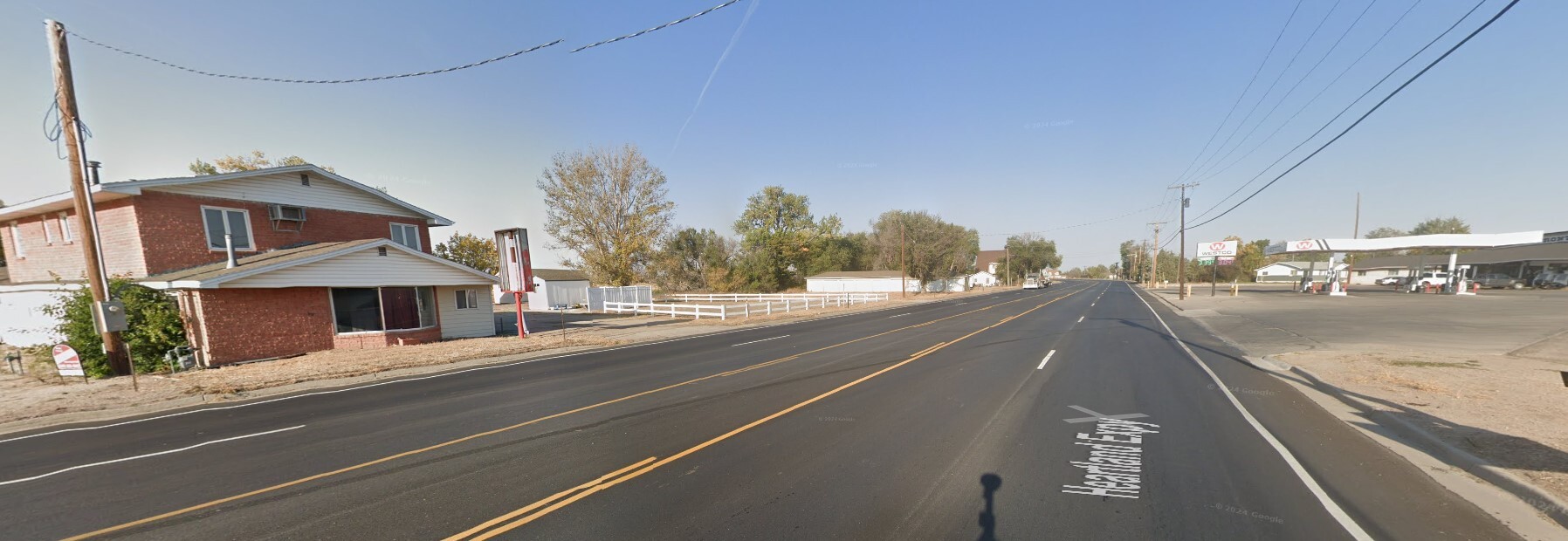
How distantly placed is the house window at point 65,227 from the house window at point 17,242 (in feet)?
12.8

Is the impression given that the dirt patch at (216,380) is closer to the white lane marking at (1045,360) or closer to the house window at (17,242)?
the house window at (17,242)

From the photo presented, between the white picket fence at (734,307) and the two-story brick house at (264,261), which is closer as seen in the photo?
the two-story brick house at (264,261)

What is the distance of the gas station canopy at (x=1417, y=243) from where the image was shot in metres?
34.2

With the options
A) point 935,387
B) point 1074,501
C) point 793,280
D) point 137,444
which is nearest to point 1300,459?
point 1074,501

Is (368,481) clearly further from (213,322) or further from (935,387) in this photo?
(213,322)

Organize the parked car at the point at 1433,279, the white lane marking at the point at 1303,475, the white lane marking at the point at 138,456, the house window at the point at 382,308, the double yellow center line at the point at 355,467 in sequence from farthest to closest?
1. the parked car at the point at 1433,279
2. the house window at the point at 382,308
3. the white lane marking at the point at 138,456
4. the double yellow center line at the point at 355,467
5. the white lane marking at the point at 1303,475

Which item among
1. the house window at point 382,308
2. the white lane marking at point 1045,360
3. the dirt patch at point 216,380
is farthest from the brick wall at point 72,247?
the white lane marking at point 1045,360

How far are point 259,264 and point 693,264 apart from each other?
4535cm

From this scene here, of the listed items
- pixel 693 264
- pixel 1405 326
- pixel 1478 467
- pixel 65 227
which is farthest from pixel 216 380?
pixel 693 264

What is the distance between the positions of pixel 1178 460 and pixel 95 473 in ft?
41.1

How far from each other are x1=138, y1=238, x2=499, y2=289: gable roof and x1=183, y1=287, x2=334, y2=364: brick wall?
54 centimetres

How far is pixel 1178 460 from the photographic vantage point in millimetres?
5266

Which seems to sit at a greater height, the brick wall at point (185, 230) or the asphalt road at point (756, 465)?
the brick wall at point (185, 230)

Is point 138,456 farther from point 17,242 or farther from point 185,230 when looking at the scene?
point 17,242
